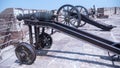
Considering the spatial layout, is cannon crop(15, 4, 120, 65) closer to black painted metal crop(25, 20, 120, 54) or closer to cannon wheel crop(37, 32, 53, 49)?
black painted metal crop(25, 20, 120, 54)

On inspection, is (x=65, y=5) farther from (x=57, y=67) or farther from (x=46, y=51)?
(x=57, y=67)

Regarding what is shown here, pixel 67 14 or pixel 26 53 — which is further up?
pixel 67 14

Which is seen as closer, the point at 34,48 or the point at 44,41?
the point at 34,48

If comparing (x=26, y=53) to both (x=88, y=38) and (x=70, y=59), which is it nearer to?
(x=70, y=59)

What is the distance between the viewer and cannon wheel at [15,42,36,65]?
4105mm

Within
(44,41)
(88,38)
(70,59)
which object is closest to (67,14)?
(44,41)

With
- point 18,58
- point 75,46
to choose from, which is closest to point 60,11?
point 75,46

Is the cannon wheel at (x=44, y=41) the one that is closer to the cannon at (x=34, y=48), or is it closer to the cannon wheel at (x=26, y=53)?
the cannon at (x=34, y=48)

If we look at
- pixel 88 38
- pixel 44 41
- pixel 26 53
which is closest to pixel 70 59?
pixel 88 38

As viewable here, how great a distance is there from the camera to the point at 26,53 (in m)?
4.17

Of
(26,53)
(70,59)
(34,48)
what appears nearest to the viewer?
(26,53)

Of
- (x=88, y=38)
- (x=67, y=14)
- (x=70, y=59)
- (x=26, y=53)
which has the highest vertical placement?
(x=67, y=14)

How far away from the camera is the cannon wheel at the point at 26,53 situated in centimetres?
411

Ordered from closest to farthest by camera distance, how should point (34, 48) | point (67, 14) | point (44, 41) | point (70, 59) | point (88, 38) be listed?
1. point (88, 38)
2. point (34, 48)
3. point (70, 59)
4. point (44, 41)
5. point (67, 14)
